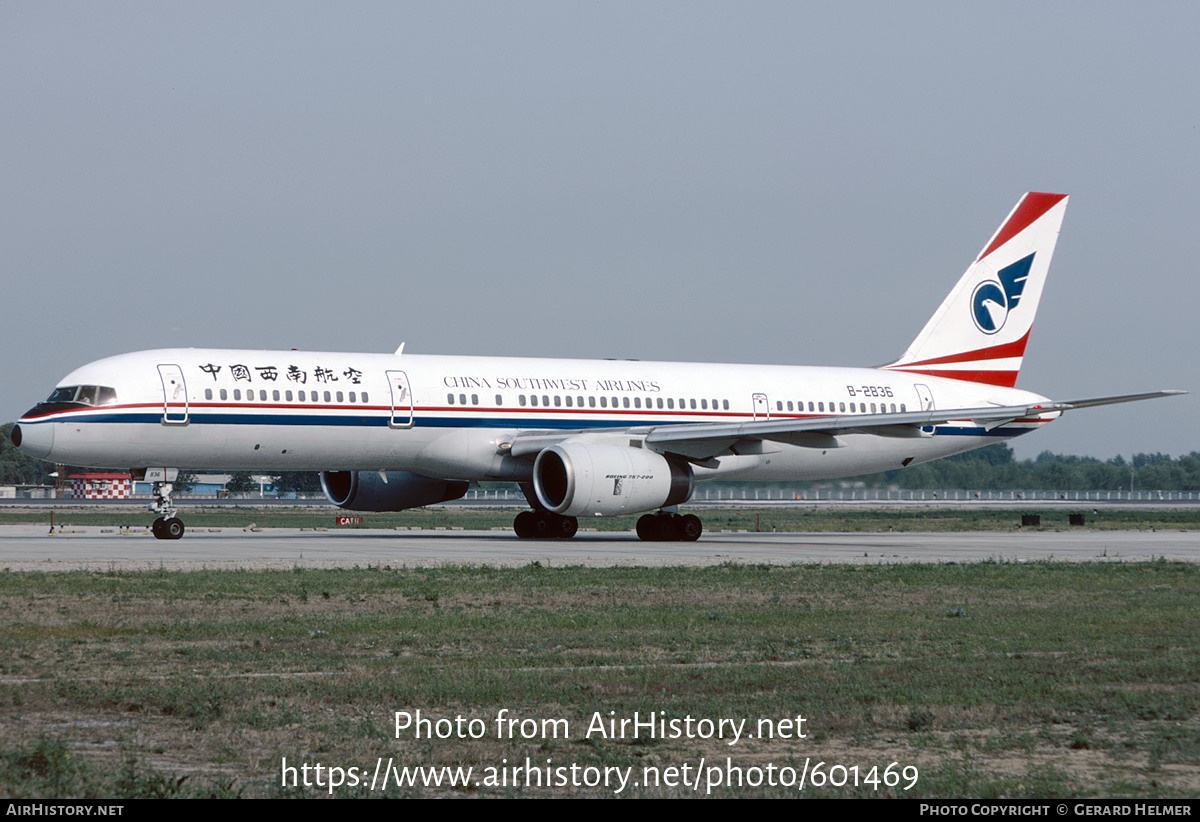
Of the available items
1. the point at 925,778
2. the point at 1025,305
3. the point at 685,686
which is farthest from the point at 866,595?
the point at 1025,305

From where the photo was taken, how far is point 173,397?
3011 cm

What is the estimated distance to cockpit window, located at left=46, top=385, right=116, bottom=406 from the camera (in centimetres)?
2971

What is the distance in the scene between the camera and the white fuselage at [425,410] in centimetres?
3008

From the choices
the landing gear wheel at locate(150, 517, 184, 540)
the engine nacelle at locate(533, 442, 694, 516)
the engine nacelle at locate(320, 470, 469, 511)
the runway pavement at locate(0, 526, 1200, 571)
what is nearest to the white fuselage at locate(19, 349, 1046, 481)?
the landing gear wheel at locate(150, 517, 184, 540)

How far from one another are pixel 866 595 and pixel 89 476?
10418 cm

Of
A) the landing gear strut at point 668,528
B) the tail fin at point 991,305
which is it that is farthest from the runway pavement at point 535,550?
the tail fin at point 991,305

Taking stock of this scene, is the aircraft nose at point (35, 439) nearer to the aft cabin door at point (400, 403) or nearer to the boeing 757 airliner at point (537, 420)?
the boeing 757 airliner at point (537, 420)

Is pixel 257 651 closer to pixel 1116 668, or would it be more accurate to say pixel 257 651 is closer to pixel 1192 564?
pixel 1116 668

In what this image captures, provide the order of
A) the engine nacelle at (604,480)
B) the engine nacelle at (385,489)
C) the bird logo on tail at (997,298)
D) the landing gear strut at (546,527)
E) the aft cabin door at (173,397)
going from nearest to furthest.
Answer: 1. the aft cabin door at (173,397)
2. the engine nacelle at (604,480)
3. the landing gear strut at (546,527)
4. the engine nacelle at (385,489)
5. the bird logo on tail at (997,298)

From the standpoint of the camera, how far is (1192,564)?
24.8 meters

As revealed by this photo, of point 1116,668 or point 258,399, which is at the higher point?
point 258,399

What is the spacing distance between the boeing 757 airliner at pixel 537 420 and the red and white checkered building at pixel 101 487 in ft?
275

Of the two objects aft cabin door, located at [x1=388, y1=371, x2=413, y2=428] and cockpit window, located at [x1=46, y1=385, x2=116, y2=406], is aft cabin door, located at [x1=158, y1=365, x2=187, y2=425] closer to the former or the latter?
cockpit window, located at [x1=46, y1=385, x2=116, y2=406]

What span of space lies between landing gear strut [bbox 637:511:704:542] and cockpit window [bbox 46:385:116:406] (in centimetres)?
1302
